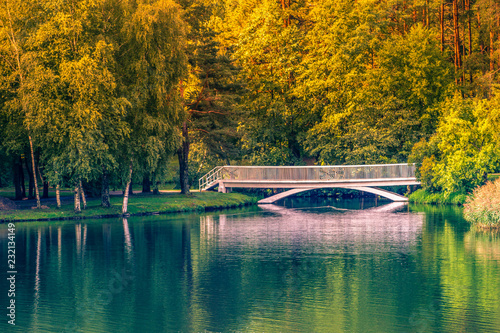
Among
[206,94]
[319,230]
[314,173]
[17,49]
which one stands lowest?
[319,230]

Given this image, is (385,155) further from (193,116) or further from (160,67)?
(160,67)

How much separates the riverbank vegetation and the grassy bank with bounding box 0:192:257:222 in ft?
3.97

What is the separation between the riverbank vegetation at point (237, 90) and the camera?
39625mm

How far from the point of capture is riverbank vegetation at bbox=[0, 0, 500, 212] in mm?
39625

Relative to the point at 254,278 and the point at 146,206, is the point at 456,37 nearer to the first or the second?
the point at 146,206

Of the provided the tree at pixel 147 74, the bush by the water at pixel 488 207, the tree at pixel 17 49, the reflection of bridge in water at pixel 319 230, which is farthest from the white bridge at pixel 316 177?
the tree at pixel 17 49

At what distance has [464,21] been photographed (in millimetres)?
63281

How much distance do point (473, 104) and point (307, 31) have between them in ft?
82.7

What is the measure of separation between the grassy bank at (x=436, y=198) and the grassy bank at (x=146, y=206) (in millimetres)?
15314

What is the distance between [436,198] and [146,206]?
2490 centimetres

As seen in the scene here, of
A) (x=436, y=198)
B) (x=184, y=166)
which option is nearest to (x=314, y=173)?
(x=436, y=198)

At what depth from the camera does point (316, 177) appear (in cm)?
5719

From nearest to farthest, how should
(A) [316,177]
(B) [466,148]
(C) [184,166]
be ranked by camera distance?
(B) [466,148] → (C) [184,166] → (A) [316,177]

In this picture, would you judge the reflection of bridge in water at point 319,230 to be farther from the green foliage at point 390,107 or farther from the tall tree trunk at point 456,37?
the tall tree trunk at point 456,37
